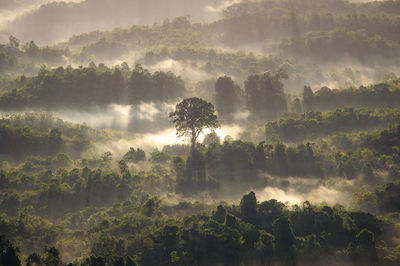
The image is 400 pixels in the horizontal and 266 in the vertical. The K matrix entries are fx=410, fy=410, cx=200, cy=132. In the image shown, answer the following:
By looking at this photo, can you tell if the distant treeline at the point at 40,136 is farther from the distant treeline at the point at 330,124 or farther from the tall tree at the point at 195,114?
the distant treeline at the point at 330,124

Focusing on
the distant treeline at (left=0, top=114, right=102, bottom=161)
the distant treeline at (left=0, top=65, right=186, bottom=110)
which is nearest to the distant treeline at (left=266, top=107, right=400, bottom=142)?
the distant treeline at (left=0, top=114, right=102, bottom=161)

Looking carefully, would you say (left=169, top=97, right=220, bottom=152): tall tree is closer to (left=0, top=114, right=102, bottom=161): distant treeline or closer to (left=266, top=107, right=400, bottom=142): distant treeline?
(left=266, top=107, right=400, bottom=142): distant treeline

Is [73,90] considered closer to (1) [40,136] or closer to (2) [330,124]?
(1) [40,136]

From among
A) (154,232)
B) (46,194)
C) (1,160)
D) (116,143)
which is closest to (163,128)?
(116,143)

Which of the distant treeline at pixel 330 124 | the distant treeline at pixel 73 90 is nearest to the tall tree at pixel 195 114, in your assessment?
the distant treeline at pixel 330 124

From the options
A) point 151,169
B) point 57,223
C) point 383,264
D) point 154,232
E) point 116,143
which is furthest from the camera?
point 116,143

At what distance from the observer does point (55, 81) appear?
7052 inches

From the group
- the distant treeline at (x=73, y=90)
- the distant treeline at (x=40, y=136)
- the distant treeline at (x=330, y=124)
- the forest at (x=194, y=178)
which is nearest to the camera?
the forest at (x=194, y=178)

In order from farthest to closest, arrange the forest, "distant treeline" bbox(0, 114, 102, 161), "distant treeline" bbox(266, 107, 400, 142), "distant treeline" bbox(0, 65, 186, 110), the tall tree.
A: "distant treeline" bbox(0, 65, 186, 110) → "distant treeline" bbox(266, 107, 400, 142) → "distant treeline" bbox(0, 114, 102, 161) → the tall tree → the forest

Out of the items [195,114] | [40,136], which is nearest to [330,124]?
[195,114]

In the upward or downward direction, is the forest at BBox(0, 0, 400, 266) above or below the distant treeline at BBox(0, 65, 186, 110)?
below

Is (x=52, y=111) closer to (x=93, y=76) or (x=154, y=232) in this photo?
(x=93, y=76)

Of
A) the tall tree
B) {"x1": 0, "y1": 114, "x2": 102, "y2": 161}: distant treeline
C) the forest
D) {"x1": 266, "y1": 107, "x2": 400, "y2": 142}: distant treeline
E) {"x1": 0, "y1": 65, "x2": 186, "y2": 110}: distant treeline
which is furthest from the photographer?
{"x1": 0, "y1": 65, "x2": 186, "y2": 110}: distant treeline

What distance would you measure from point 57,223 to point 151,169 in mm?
36557
